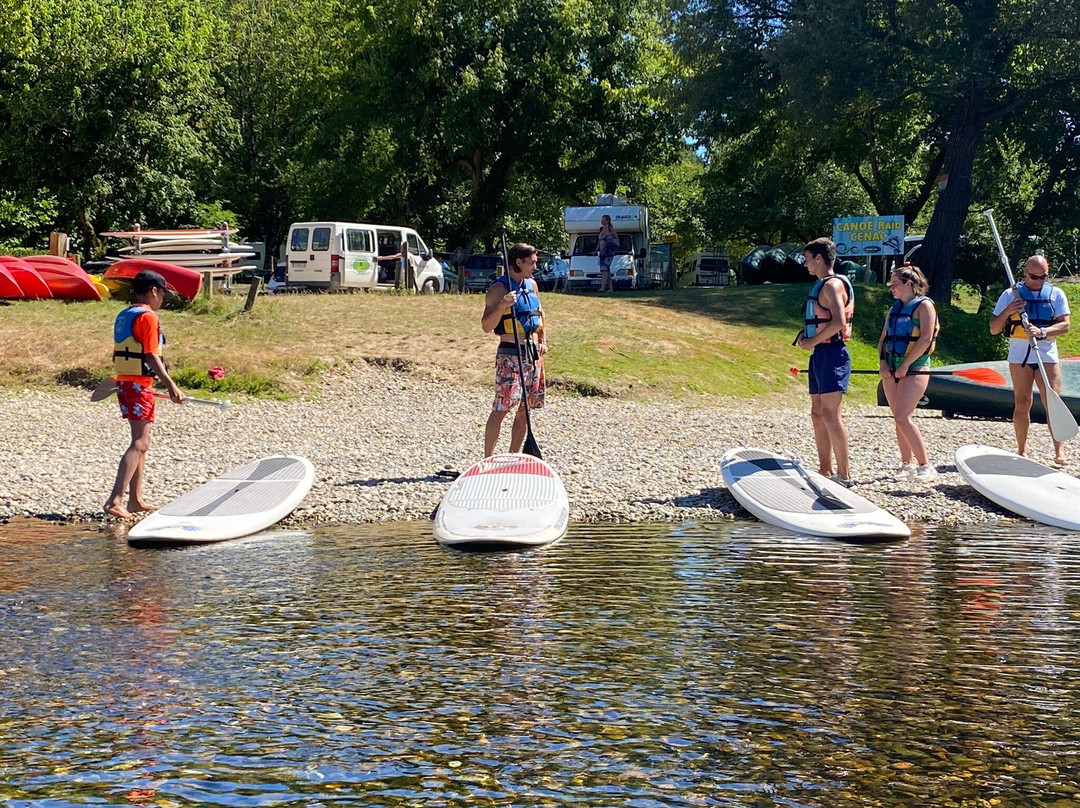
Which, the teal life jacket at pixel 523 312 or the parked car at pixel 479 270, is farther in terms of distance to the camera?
the parked car at pixel 479 270

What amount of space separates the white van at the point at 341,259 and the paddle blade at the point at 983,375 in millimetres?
14552

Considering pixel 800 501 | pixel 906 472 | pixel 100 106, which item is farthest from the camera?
pixel 100 106

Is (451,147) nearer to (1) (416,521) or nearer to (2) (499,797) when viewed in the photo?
(1) (416,521)

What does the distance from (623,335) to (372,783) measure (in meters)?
17.1

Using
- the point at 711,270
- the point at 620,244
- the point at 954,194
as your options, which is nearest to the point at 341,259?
the point at 620,244

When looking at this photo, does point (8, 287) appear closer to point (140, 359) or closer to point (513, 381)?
point (140, 359)

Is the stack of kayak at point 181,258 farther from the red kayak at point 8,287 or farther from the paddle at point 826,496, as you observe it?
the paddle at point 826,496

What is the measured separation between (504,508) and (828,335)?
2.96 m

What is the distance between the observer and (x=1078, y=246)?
140 ft

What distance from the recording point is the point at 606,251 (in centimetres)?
3133

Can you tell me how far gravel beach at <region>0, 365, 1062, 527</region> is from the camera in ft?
32.5

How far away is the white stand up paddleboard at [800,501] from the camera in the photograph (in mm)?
8531

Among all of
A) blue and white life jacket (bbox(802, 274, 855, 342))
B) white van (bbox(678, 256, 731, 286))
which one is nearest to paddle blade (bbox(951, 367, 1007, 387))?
blue and white life jacket (bbox(802, 274, 855, 342))

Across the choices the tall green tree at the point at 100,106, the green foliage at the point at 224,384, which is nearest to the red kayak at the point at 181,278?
the green foliage at the point at 224,384
